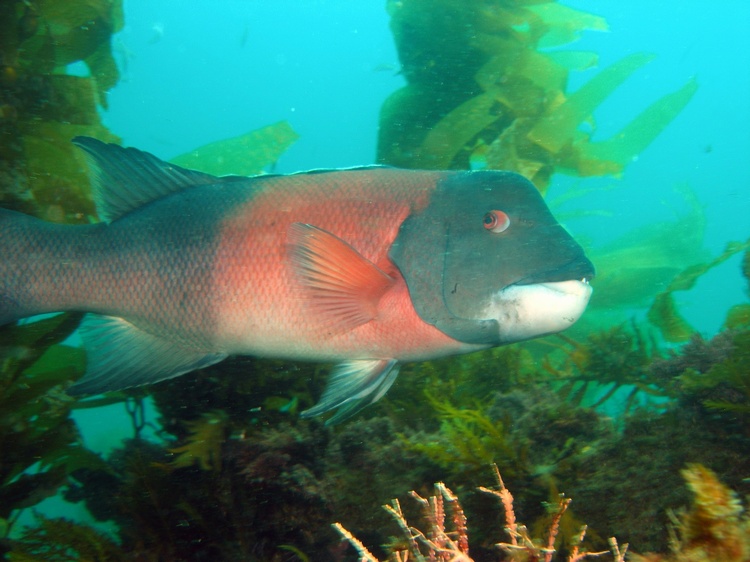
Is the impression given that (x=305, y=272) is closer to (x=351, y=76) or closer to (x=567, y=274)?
(x=567, y=274)

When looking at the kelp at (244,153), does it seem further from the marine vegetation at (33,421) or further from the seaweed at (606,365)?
the seaweed at (606,365)

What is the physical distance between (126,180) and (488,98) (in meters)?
4.00

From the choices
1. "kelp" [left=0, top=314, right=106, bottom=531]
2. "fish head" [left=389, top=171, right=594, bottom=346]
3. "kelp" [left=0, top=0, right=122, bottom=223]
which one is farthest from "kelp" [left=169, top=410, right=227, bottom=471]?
"kelp" [left=0, top=0, right=122, bottom=223]

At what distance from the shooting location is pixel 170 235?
98.9 inches

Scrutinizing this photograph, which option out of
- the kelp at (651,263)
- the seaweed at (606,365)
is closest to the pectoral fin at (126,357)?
the seaweed at (606,365)

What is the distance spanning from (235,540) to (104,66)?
4642 millimetres

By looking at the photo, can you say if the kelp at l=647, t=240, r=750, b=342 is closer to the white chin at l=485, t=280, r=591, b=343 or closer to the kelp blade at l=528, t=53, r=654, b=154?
the kelp blade at l=528, t=53, r=654, b=154

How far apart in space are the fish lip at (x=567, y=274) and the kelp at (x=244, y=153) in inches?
140

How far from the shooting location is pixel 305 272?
89.4 inches

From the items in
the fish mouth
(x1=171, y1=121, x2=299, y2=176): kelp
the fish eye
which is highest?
(x1=171, y1=121, x2=299, y2=176): kelp

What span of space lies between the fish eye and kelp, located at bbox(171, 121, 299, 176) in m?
3.20

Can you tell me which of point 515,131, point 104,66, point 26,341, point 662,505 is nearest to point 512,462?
point 662,505

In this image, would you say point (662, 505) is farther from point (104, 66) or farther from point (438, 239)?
point (104, 66)

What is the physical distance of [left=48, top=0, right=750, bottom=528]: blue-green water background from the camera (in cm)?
9569
